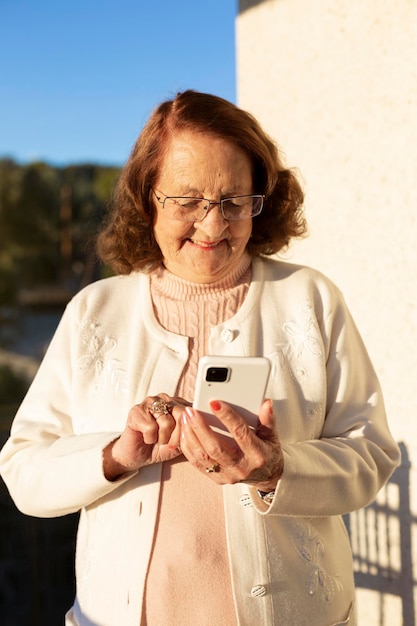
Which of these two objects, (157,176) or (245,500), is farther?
(157,176)

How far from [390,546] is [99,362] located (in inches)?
71.8

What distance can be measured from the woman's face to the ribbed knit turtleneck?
0.05m

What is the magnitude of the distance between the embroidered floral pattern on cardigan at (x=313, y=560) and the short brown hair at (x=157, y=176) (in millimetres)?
805

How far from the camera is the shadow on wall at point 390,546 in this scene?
113 inches

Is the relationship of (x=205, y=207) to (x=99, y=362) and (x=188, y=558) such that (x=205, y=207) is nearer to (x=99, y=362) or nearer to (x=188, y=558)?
(x=99, y=362)

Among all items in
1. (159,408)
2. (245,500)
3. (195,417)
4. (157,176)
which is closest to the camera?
(195,417)

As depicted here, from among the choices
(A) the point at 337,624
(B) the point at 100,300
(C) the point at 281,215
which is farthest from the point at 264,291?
(A) the point at 337,624

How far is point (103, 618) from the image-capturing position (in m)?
1.66

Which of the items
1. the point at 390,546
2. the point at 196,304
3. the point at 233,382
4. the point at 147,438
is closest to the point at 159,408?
the point at 147,438

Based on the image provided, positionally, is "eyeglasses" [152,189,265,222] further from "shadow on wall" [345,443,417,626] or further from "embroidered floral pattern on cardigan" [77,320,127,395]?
"shadow on wall" [345,443,417,626]

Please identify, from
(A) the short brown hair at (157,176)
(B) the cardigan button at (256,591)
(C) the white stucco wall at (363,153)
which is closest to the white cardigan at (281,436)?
(B) the cardigan button at (256,591)

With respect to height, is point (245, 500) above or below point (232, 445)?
below

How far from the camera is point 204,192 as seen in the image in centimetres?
168

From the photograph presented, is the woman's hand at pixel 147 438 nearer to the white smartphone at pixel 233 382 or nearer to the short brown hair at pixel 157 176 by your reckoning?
the white smartphone at pixel 233 382
